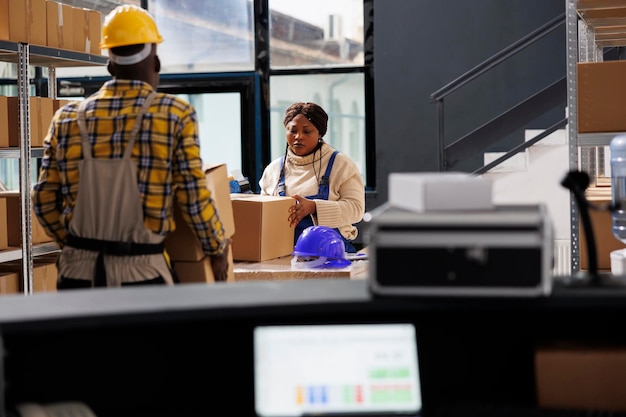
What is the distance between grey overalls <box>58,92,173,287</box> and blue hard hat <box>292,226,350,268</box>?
1515 millimetres

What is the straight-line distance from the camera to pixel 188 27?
30.1 ft

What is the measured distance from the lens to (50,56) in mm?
5727

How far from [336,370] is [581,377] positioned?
1.64ft

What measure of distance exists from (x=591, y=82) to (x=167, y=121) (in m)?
1.76

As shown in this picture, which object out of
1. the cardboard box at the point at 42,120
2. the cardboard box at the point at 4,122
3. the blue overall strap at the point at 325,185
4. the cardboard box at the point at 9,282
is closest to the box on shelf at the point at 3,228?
the cardboard box at the point at 9,282

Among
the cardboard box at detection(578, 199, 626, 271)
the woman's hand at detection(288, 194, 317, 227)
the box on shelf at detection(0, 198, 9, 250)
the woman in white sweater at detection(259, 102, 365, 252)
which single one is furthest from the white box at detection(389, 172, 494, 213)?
the box on shelf at detection(0, 198, 9, 250)

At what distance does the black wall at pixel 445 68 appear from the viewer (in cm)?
834

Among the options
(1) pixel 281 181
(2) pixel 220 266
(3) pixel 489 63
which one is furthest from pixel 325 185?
(3) pixel 489 63

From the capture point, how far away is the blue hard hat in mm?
Answer: 4559

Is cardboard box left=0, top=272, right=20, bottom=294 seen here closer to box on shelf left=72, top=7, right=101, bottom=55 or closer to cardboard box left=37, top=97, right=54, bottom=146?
cardboard box left=37, top=97, right=54, bottom=146

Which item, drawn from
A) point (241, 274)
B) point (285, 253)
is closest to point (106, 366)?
point (241, 274)

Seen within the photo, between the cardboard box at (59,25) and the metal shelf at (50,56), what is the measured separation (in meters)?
0.04

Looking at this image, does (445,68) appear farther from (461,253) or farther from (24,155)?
(461,253)

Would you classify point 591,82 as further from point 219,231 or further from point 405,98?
point 405,98
